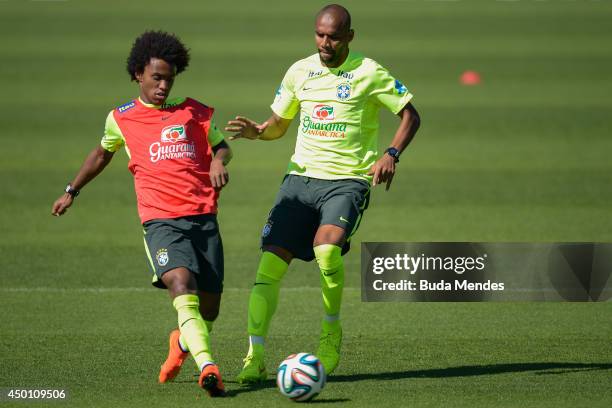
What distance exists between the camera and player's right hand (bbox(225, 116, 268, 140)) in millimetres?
7703

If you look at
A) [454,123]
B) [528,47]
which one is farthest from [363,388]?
[528,47]

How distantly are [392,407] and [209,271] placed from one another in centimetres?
151

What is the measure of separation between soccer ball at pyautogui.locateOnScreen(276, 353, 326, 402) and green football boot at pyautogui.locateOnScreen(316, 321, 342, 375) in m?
0.71

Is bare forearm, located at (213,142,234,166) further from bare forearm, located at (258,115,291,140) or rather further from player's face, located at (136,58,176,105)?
bare forearm, located at (258,115,291,140)

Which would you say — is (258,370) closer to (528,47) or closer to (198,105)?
(198,105)

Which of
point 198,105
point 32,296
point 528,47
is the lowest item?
point 32,296

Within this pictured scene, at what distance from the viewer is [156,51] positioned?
7582mm

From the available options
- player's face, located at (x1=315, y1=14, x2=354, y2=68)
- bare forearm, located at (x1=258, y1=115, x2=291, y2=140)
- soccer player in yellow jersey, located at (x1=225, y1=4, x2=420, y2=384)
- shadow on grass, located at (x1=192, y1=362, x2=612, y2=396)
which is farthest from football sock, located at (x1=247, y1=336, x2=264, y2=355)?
player's face, located at (x1=315, y1=14, x2=354, y2=68)

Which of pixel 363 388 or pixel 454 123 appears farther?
pixel 454 123

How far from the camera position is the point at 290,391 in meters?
6.89

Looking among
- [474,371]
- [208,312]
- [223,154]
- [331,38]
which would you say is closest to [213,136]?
[223,154]

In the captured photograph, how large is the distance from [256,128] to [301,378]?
192 centimetres

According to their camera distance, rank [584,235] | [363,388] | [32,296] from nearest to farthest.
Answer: [363,388], [32,296], [584,235]

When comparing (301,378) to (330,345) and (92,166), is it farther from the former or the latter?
(92,166)
